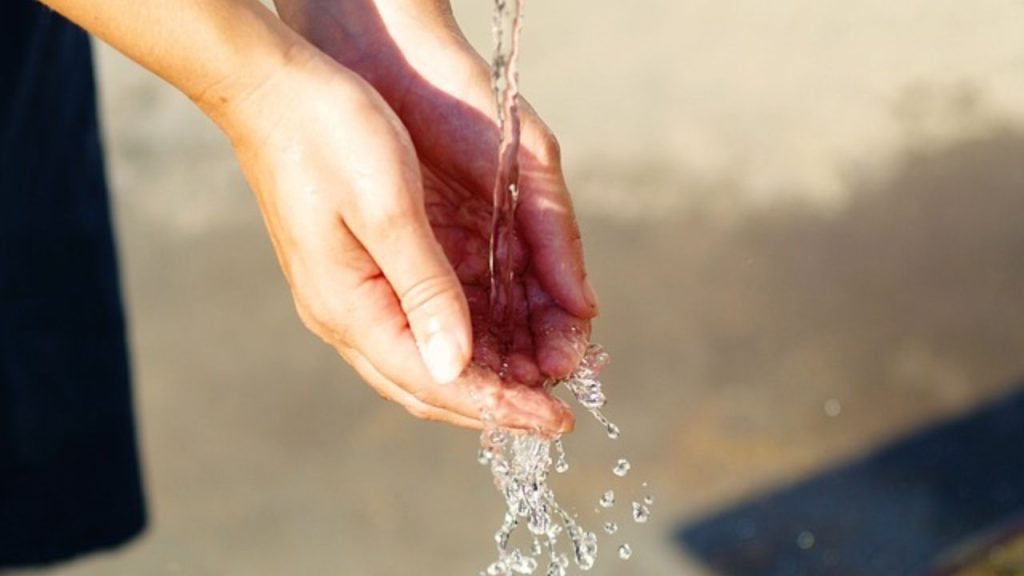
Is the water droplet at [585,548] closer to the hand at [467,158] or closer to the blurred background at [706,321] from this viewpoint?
the blurred background at [706,321]

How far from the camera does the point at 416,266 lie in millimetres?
1056

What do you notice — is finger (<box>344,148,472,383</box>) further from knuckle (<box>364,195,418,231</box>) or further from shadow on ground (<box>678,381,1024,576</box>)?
shadow on ground (<box>678,381,1024,576</box>)

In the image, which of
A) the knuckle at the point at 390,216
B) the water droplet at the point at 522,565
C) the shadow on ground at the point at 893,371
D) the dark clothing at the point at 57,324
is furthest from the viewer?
the shadow on ground at the point at 893,371

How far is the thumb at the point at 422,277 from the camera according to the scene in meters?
1.06

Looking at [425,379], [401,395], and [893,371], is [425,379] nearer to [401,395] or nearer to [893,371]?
[401,395]

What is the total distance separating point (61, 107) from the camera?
1721 millimetres

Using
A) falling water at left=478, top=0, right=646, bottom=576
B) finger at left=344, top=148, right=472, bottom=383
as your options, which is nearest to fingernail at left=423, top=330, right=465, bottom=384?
finger at left=344, top=148, right=472, bottom=383

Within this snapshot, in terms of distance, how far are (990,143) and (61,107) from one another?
165 cm

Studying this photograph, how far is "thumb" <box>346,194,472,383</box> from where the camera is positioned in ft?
3.46

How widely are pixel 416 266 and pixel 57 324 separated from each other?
102 cm

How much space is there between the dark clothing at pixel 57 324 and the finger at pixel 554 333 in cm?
74

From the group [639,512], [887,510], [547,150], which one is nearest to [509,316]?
[547,150]

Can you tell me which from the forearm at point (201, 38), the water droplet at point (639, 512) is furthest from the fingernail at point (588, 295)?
the water droplet at point (639, 512)

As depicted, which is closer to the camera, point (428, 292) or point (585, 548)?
point (428, 292)
